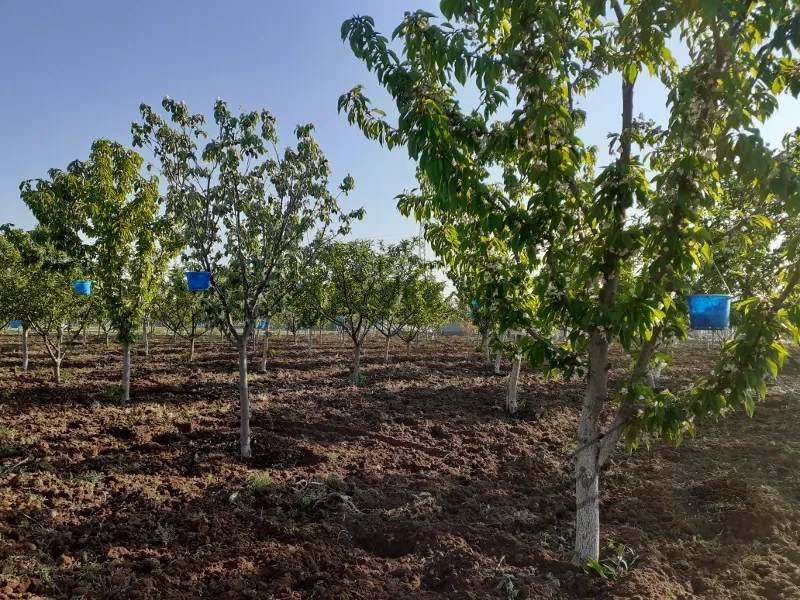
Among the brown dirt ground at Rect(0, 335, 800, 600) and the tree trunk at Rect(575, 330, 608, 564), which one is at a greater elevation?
the tree trunk at Rect(575, 330, 608, 564)

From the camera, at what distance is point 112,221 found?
361 inches

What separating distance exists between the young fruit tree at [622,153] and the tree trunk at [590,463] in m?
0.18

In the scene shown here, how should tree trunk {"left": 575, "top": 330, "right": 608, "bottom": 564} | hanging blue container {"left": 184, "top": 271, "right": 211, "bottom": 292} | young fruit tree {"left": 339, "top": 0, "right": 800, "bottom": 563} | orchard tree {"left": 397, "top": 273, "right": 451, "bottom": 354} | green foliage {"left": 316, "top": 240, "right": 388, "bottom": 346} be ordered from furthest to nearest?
orchard tree {"left": 397, "top": 273, "right": 451, "bottom": 354} < green foliage {"left": 316, "top": 240, "right": 388, "bottom": 346} < hanging blue container {"left": 184, "top": 271, "right": 211, "bottom": 292} < tree trunk {"left": 575, "top": 330, "right": 608, "bottom": 564} < young fruit tree {"left": 339, "top": 0, "right": 800, "bottom": 563}

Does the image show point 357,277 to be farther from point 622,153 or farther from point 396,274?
point 622,153

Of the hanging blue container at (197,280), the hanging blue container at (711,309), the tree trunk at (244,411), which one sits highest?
the hanging blue container at (197,280)

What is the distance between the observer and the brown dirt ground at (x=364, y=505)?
3.92 m

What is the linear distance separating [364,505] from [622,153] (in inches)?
169

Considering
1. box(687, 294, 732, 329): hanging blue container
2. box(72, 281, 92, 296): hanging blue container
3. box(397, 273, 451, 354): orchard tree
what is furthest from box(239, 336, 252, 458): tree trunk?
box(397, 273, 451, 354): orchard tree

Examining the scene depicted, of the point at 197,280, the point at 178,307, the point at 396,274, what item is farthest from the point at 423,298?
the point at 197,280

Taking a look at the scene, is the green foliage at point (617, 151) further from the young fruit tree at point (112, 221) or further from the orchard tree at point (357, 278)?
the orchard tree at point (357, 278)

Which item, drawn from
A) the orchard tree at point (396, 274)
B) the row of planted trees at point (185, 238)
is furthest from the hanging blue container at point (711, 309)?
the orchard tree at point (396, 274)

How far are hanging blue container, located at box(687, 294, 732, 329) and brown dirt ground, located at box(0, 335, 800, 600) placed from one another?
211 centimetres

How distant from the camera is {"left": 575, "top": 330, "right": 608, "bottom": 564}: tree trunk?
160 inches

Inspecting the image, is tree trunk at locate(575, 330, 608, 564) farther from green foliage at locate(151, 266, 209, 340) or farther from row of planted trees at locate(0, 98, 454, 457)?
green foliage at locate(151, 266, 209, 340)
